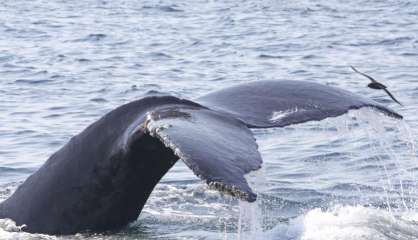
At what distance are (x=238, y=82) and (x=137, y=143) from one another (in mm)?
9916

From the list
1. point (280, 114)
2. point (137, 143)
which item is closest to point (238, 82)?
point (280, 114)

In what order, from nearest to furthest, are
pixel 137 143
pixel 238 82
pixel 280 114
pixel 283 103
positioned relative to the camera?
1. pixel 137 143
2. pixel 280 114
3. pixel 283 103
4. pixel 238 82

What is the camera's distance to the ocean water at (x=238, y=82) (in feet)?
19.2

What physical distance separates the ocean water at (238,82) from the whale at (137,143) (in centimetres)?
12

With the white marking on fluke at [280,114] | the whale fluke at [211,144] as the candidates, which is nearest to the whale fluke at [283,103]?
the white marking on fluke at [280,114]

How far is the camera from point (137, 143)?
13.1ft

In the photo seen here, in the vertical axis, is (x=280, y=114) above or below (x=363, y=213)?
above

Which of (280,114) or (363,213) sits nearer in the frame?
(280,114)

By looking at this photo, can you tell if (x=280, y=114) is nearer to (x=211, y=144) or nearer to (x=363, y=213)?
(x=211, y=144)

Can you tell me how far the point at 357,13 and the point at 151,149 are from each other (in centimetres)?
1909

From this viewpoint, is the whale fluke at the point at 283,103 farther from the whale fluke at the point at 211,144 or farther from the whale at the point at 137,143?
the whale fluke at the point at 211,144

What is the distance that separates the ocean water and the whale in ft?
0.38

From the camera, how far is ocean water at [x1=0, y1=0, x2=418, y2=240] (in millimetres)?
5840

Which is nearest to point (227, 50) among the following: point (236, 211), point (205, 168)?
point (236, 211)
